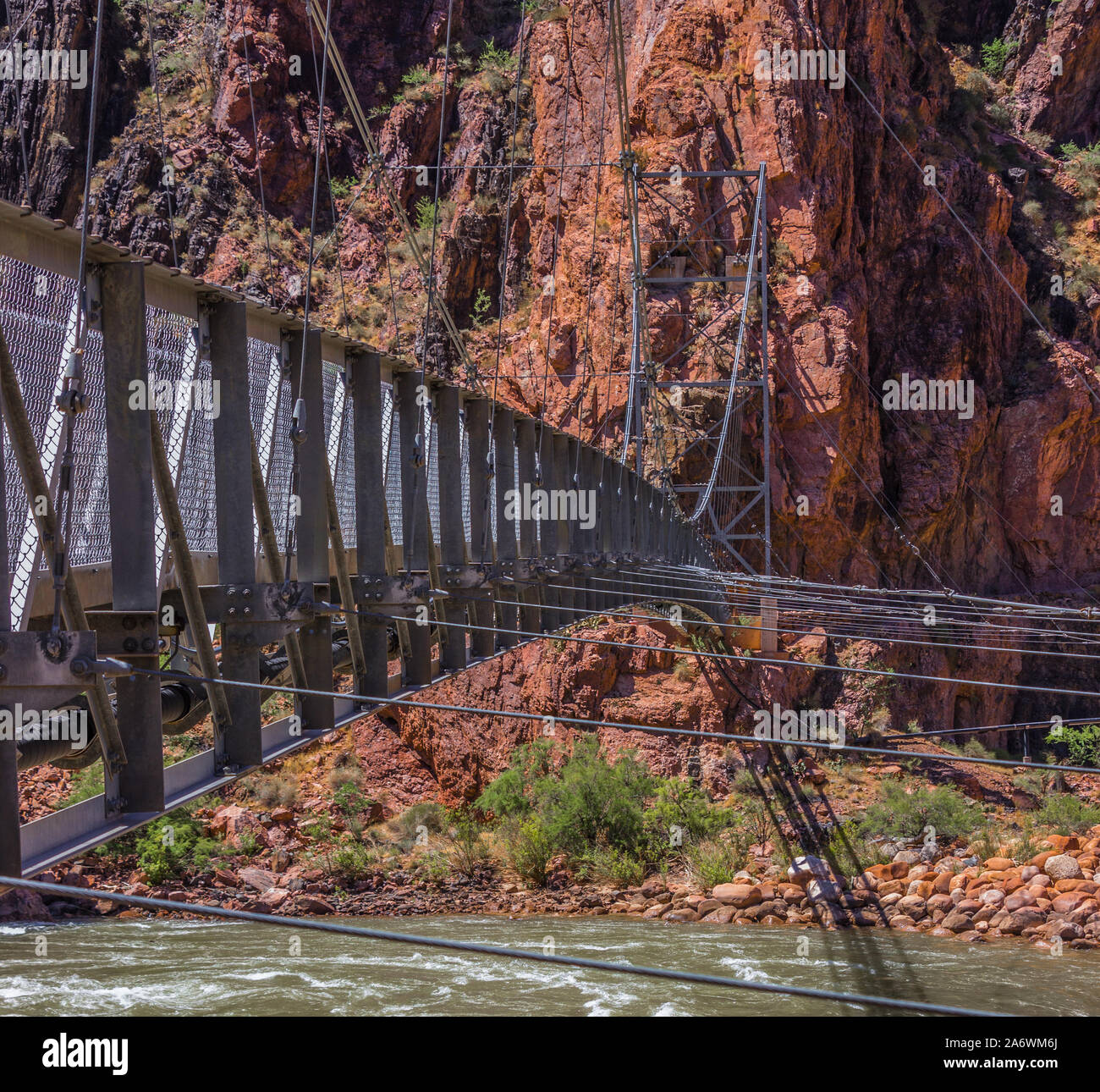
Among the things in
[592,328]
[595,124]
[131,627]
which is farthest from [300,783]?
[131,627]

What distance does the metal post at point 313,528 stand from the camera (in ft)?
17.5

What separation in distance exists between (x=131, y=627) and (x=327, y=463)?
2.13 metres

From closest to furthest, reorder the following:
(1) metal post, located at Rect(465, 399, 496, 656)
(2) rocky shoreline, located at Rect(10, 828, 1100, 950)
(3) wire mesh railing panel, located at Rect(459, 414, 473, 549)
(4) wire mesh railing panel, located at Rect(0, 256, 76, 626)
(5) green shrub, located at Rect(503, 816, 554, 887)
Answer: (4) wire mesh railing panel, located at Rect(0, 256, 76, 626)
(1) metal post, located at Rect(465, 399, 496, 656)
(3) wire mesh railing panel, located at Rect(459, 414, 473, 549)
(2) rocky shoreline, located at Rect(10, 828, 1100, 950)
(5) green shrub, located at Rect(503, 816, 554, 887)

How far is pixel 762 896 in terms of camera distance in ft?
53.5

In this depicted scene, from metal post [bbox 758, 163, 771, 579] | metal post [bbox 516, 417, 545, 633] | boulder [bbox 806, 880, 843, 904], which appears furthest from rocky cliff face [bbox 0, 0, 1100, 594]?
metal post [bbox 516, 417, 545, 633]

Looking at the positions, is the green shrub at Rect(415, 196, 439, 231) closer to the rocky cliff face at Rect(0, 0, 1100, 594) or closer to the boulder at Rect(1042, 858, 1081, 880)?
the rocky cliff face at Rect(0, 0, 1100, 594)

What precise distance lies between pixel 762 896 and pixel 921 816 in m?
3.34

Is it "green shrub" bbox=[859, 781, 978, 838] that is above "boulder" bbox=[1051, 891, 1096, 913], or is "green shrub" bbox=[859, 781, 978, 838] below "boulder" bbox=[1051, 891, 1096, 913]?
above

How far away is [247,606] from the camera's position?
15.3ft

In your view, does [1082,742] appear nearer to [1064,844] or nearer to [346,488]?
[1064,844]

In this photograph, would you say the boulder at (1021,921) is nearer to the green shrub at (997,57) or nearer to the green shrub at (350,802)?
the green shrub at (350,802)

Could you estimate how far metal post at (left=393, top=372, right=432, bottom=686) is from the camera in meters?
6.74

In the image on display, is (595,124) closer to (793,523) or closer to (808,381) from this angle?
(808,381)

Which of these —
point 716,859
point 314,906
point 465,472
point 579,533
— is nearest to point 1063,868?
point 716,859
